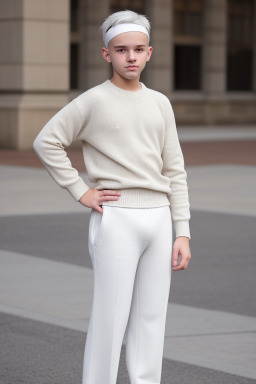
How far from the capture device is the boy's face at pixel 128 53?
4344 millimetres

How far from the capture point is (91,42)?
34031mm

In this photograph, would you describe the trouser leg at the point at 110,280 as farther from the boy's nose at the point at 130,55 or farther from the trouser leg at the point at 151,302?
the boy's nose at the point at 130,55

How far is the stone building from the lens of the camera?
25.8 metres

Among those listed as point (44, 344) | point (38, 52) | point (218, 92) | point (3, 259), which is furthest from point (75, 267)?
point (218, 92)

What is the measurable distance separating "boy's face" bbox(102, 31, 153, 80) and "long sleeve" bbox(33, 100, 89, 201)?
0.25 m

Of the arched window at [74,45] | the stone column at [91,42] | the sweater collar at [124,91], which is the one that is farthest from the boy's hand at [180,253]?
the arched window at [74,45]

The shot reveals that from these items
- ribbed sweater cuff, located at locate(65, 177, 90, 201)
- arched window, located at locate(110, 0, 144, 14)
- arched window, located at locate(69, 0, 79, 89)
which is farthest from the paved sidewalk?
arched window, located at locate(110, 0, 144, 14)

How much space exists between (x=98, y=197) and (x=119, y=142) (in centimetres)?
23

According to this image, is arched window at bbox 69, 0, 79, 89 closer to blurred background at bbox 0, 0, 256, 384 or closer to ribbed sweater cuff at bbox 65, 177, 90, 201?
blurred background at bbox 0, 0, 256, 384

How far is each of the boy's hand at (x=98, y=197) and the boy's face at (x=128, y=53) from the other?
45cm

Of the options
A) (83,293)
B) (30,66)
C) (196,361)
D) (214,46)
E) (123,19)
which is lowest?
(214,46)

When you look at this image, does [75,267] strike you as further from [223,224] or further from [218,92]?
[218,92]

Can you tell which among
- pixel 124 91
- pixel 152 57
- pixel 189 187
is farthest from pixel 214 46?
pixel 124 91

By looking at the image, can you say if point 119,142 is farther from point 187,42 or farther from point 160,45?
point 187,42
